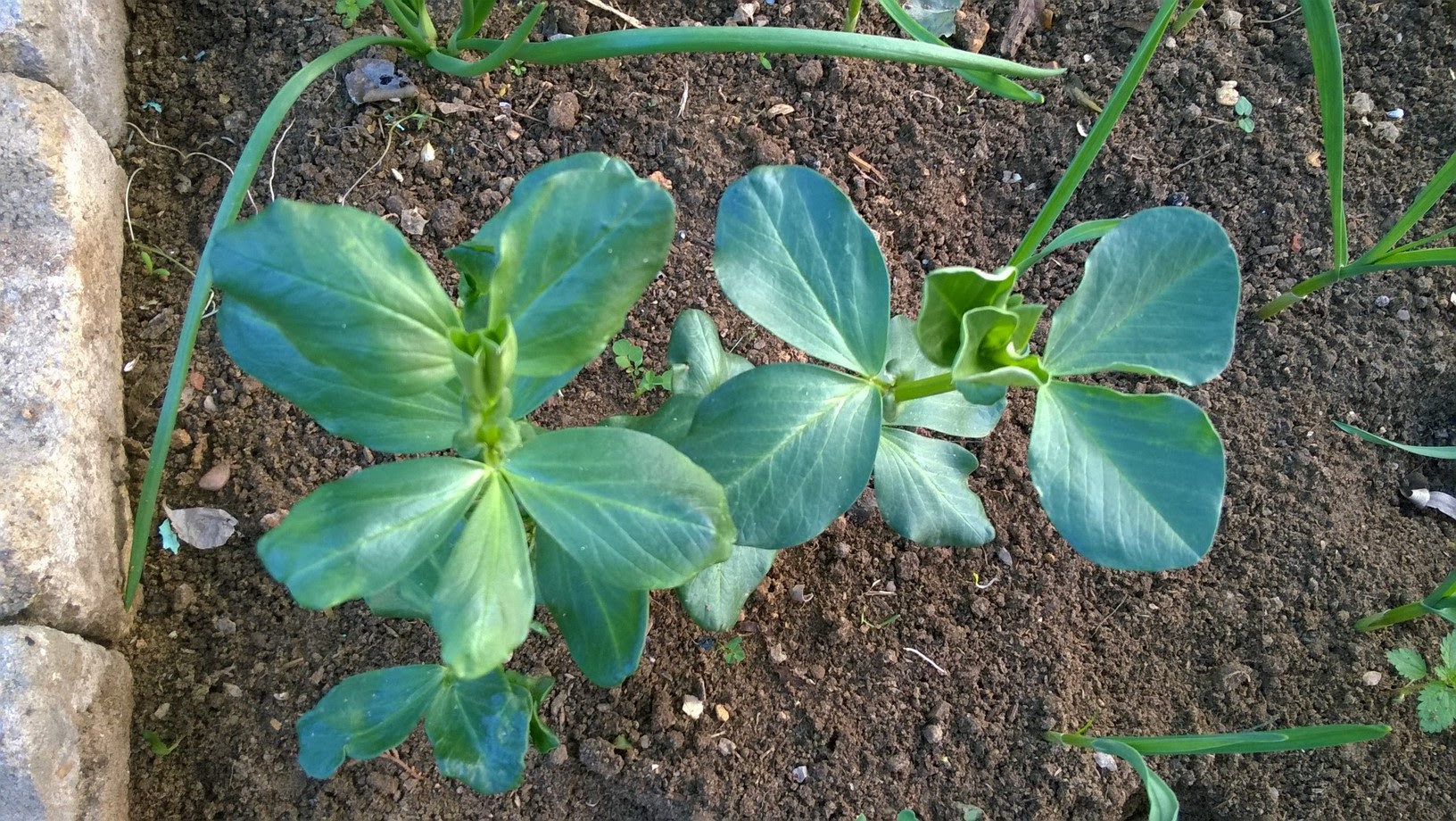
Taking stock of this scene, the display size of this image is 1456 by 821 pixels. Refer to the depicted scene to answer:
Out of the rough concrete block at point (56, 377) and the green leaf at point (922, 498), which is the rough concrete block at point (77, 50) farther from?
the green leaf at point (922, 498)

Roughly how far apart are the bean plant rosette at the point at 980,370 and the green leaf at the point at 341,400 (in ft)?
1.00

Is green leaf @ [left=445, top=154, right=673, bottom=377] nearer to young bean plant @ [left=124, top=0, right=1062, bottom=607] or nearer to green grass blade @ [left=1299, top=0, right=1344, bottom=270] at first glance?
young bean plant @ [left=124, top=0, right=1062, bottom=607]

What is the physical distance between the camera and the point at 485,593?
2.97 ft

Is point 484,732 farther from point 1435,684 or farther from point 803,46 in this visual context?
point 1435,684

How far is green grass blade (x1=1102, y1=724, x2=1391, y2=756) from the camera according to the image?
1.34 metres

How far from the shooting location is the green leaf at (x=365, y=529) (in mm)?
872

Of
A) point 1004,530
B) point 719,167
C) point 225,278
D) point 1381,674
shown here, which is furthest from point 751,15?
point 1381,674

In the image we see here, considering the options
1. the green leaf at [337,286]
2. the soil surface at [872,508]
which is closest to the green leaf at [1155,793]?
the soil surface at [872,508]

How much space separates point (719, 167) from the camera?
200cm

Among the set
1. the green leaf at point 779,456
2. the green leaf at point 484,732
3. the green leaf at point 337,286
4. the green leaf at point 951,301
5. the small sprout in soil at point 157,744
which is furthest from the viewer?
the small sprout in soil at point 157,744

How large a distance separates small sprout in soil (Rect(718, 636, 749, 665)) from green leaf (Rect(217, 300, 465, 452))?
2.75ft

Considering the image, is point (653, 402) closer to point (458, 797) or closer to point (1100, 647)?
point (458, 797)

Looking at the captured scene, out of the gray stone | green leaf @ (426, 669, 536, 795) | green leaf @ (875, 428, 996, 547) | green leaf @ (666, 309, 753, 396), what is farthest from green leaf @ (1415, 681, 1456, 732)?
the gray stone

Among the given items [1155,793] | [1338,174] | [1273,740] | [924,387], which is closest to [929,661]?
[1155,793]
